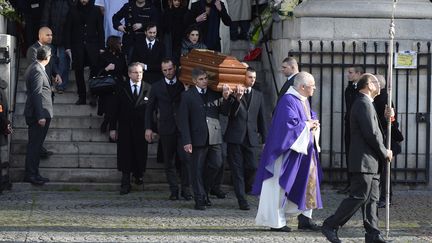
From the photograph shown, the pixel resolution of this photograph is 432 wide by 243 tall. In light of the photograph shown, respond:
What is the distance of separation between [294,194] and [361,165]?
1.02m

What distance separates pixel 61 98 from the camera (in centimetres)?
1750

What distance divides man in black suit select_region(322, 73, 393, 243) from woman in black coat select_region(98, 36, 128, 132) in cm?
534

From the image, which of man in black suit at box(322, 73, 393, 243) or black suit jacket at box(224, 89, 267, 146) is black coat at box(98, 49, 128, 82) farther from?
man in black suit at box(322, 73, 393, 243)

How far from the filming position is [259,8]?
19.0 metres

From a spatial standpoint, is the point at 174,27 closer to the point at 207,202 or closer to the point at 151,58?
the point at 151,58

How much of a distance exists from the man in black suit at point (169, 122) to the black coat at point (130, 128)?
378 millimetres

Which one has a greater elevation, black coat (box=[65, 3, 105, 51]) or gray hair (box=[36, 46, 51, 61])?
black coat (box=[65, 3, 105, 51])

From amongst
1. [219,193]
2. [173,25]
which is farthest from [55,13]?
[219,193]

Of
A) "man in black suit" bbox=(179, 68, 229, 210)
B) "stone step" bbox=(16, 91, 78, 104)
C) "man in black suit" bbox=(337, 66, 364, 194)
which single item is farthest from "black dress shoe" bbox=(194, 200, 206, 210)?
"stone step" bbox=(16, 91, 78, 104)

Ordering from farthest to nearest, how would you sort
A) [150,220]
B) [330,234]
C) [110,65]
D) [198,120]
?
[110,65], [198,120], [150,220], [330,234]

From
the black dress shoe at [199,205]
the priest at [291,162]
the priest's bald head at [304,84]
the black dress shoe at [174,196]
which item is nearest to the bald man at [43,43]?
the black dress shoe at [174,196]

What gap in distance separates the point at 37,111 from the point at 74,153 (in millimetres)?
1172

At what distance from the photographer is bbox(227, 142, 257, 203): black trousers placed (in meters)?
14.2

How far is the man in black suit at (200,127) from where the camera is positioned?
14.2 m
